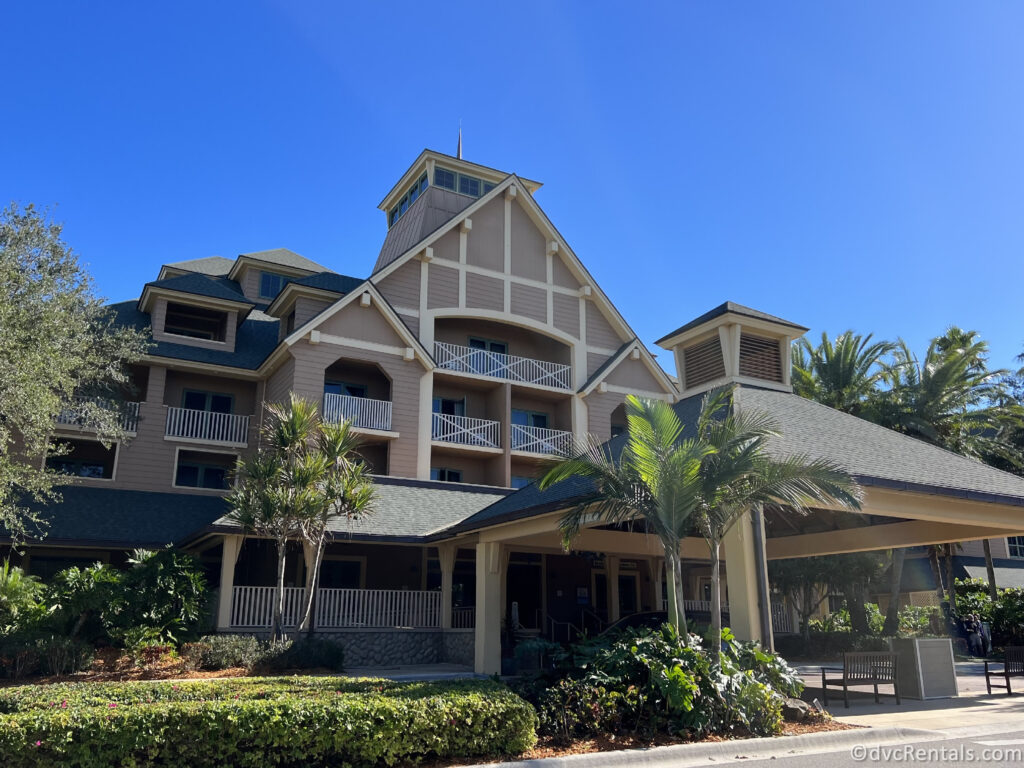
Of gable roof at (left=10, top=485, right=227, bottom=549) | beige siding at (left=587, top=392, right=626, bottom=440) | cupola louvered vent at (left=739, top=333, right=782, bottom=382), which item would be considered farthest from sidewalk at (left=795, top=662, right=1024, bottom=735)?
gable roof at (left=10, top=485, right=227, bottom=549)

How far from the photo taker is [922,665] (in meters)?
14.4

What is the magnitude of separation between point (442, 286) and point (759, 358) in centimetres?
1390

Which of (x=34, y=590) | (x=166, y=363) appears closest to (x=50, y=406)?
(x=34, y=590)

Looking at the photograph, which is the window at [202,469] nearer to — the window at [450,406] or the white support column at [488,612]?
the window at [450,406]

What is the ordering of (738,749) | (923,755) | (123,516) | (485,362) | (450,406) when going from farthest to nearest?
1. (450,406)
2. (485,362)
3. (123,516)
4. (738,749)
5. (923,755)

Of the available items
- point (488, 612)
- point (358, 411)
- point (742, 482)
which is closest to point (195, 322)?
point (358, 411)

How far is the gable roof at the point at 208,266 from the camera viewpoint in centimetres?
3450

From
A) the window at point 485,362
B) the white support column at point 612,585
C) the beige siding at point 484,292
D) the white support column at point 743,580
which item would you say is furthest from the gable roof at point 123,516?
the white support column at point 743,580

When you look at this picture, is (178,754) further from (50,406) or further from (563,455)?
(50,406)

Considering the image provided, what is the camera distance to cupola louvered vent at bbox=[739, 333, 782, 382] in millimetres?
18469

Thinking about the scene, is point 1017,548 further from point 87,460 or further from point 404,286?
point 87,460

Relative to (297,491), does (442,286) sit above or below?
above

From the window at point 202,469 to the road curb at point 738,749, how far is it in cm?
2094

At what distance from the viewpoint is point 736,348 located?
18.2 meters
